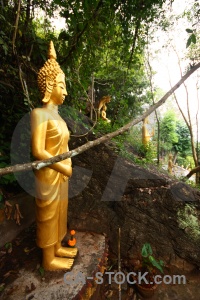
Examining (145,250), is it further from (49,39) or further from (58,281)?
(49,39)

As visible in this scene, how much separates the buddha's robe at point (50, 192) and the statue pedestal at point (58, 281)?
46 cm

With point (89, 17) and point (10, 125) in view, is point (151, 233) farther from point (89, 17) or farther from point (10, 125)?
point (89, 17)

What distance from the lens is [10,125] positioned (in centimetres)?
306

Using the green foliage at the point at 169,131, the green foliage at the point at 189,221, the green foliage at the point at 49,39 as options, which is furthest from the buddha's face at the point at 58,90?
the green foliage at the point at 169,131

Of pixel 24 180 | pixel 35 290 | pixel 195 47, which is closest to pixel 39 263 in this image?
pixel 35 290

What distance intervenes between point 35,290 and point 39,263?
0.37 metres

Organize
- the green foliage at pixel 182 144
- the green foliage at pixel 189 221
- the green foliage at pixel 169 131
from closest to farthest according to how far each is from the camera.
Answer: the green foliage at pixel 189 221, the green foliage at pixel 169 131, the green foliage at pixel 182 144

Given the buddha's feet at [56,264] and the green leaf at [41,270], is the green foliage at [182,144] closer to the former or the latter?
the buddha's feet at [56,264]

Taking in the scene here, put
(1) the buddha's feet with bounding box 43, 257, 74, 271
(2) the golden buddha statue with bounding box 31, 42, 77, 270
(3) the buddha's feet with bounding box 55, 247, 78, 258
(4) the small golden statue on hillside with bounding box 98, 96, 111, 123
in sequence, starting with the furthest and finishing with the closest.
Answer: (4) the small golden statue on hillside with bounding box 98, 96, 111, 123 → (3) the buddha's feet with bounding box 55, 247, 78, 258 → (1) the buddha's feet with bounding box 43, 257, 74, 271 → (2) the golden buddha statue with bounding box 31, 42, 77, 270

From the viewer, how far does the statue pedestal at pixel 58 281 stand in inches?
71.0

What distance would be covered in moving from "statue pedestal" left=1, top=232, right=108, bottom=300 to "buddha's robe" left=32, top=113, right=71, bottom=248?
18.2 inches

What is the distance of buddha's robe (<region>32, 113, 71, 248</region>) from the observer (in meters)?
1.79

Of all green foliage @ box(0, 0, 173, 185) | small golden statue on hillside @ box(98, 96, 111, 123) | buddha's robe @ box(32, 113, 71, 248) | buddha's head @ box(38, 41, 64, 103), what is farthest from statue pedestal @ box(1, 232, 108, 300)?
small golden statue on hillside @ box(98, 96, 111, 123)

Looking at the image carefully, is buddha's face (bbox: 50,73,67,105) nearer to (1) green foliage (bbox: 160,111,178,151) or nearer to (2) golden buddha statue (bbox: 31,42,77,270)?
(2) golden buddha statue (bbox: 31,42,77,270)
